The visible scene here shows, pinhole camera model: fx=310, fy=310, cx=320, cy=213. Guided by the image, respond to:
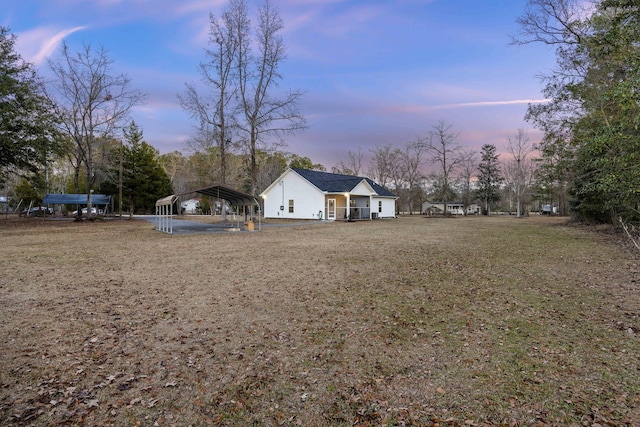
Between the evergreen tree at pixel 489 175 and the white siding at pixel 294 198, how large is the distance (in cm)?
3915

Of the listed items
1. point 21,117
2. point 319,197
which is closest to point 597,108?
point 319,197

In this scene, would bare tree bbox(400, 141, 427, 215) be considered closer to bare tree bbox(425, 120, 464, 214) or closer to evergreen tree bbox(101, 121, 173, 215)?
bare tree bbox(425, 120, 464, 214)

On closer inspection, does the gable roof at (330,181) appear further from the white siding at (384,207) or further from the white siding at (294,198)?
the white siding at (384,207)

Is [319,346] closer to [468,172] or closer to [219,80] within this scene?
[219,80]

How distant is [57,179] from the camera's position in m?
57.7

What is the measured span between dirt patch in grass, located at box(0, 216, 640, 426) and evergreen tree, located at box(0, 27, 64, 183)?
651 inches

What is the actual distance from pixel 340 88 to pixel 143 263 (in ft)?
59.0

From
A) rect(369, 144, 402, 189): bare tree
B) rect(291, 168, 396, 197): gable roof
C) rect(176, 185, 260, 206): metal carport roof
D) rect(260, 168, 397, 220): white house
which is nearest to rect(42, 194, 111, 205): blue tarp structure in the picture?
rect(260, 168, 397, 220): white house

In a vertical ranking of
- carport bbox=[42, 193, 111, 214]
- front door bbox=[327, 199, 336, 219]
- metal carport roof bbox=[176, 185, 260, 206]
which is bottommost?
front door bbox=[327, 199, 336, 219]

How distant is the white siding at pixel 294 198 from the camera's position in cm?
2984

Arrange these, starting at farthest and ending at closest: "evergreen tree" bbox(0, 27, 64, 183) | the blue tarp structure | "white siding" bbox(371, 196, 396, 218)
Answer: the blue tarp structure → "white siding" bbox(371, 196, 396, 218) → "evergreen tree" bbox(0, 27, 64, 183)

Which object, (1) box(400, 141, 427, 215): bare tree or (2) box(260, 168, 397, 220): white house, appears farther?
(1) box(400, 141, 427, 215): bare tree

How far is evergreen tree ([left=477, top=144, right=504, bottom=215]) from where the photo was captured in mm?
55031

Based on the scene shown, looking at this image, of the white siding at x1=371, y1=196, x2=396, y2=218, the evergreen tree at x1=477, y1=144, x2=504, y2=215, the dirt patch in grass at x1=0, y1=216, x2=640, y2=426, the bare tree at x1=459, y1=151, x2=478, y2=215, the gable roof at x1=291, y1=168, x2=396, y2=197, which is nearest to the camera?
the dirt patch in grass at x1=0, y1=216, x2=640, y2=426
